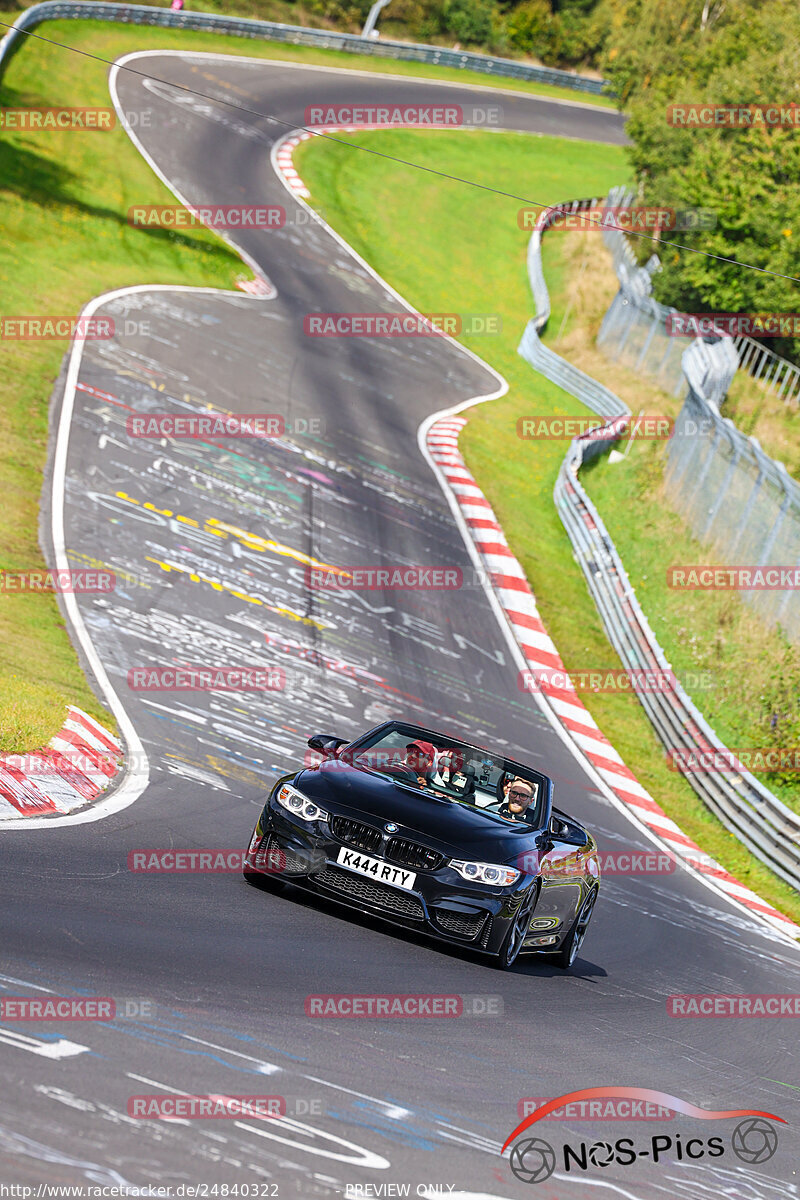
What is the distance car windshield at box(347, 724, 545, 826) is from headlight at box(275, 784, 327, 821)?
70cm

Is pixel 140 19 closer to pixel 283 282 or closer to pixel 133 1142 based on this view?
pixel 283 282

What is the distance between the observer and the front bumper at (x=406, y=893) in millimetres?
8859

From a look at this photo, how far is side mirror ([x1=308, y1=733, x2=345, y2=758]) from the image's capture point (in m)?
10.0

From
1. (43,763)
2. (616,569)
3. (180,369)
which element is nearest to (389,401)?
(180,369)

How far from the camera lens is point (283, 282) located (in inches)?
1377

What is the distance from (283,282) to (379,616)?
56.0 ft

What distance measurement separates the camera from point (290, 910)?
30.0ft

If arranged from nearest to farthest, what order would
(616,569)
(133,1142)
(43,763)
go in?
1. (133,1142)
2. (43,763)
3. (616,569)

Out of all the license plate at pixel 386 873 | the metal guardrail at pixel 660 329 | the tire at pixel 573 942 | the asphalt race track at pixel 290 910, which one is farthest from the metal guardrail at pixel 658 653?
the license plate at pixel 386 873

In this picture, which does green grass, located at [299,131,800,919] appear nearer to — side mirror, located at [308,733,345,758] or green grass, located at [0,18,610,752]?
green grass, located at [0,18,610,752]

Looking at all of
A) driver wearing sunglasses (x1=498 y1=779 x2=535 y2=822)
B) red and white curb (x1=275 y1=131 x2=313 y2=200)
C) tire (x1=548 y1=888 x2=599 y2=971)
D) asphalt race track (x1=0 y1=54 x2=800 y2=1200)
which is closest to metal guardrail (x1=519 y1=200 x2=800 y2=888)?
asphalt race track (x1=0 y1=54 x2=800 y2=1200)

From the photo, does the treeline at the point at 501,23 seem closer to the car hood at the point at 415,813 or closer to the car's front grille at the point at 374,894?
the car hood at the point at 415,813

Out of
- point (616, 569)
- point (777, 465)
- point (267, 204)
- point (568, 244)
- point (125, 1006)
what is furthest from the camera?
point (568, 244)

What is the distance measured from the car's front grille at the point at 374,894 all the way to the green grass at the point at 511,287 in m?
8.62
